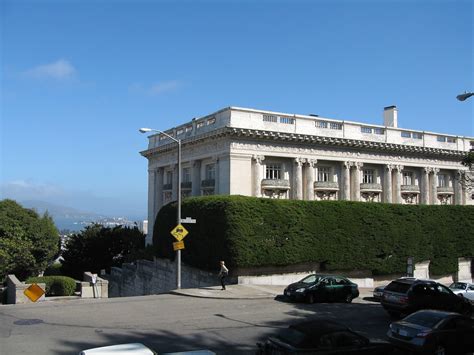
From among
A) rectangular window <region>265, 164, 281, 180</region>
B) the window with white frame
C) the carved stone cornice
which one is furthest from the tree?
the window with white frame

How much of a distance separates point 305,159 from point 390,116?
1692cm

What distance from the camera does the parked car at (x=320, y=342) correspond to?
10.8 m

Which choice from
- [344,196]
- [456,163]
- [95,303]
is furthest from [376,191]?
[95,303]

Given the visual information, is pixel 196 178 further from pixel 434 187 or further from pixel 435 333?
pixel 435 333

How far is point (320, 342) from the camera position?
10.9m

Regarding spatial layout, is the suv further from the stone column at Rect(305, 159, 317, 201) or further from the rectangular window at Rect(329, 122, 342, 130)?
the rectangular window at Rect(329, 122, 342, 130)

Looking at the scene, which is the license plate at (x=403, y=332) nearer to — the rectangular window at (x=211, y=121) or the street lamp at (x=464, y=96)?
the street lamp at (x=464, y=96)

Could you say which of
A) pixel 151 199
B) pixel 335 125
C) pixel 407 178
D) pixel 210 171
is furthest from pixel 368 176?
pixel 151 199

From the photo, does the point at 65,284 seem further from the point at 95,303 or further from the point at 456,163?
the point at 456,163

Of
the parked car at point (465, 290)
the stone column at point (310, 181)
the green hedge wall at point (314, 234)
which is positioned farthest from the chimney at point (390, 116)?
the parked car at point (465, 290)

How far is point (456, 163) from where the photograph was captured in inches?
2308

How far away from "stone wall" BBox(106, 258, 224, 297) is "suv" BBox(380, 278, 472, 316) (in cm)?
1237

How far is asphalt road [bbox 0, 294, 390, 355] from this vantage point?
14.5 metres

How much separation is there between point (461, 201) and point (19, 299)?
51.8m
